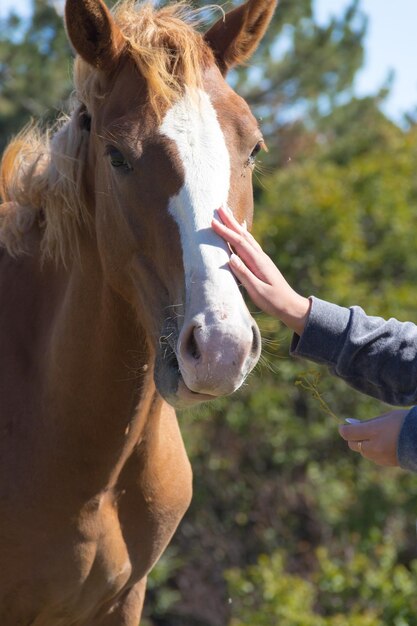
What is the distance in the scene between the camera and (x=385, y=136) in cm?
1248

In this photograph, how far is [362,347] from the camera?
2.53 m

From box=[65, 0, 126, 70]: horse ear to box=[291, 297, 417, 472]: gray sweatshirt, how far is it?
1.00m

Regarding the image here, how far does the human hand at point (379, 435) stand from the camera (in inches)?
91.0

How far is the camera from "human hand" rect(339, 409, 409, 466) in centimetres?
231

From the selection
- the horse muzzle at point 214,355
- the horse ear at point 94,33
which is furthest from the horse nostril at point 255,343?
the horse ear at point 94,33

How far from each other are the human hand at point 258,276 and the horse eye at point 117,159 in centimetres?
40

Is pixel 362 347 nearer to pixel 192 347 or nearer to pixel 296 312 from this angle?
pixel 296 312

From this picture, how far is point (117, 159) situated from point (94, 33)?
17.4 inches

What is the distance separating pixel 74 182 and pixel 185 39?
570 mm

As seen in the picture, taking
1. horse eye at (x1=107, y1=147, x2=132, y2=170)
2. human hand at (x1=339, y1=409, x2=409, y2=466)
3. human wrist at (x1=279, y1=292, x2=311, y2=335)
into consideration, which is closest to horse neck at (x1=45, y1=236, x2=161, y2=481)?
horse eye at (x1=107, y1=147, x2=132, y2=170)

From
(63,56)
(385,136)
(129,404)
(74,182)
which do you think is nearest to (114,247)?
(74,182)

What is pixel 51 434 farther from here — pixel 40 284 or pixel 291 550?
pixel 291 550

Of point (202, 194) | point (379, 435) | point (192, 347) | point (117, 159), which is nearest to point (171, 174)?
point (202, 194)

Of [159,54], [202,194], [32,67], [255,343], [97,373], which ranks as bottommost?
[32,67]
